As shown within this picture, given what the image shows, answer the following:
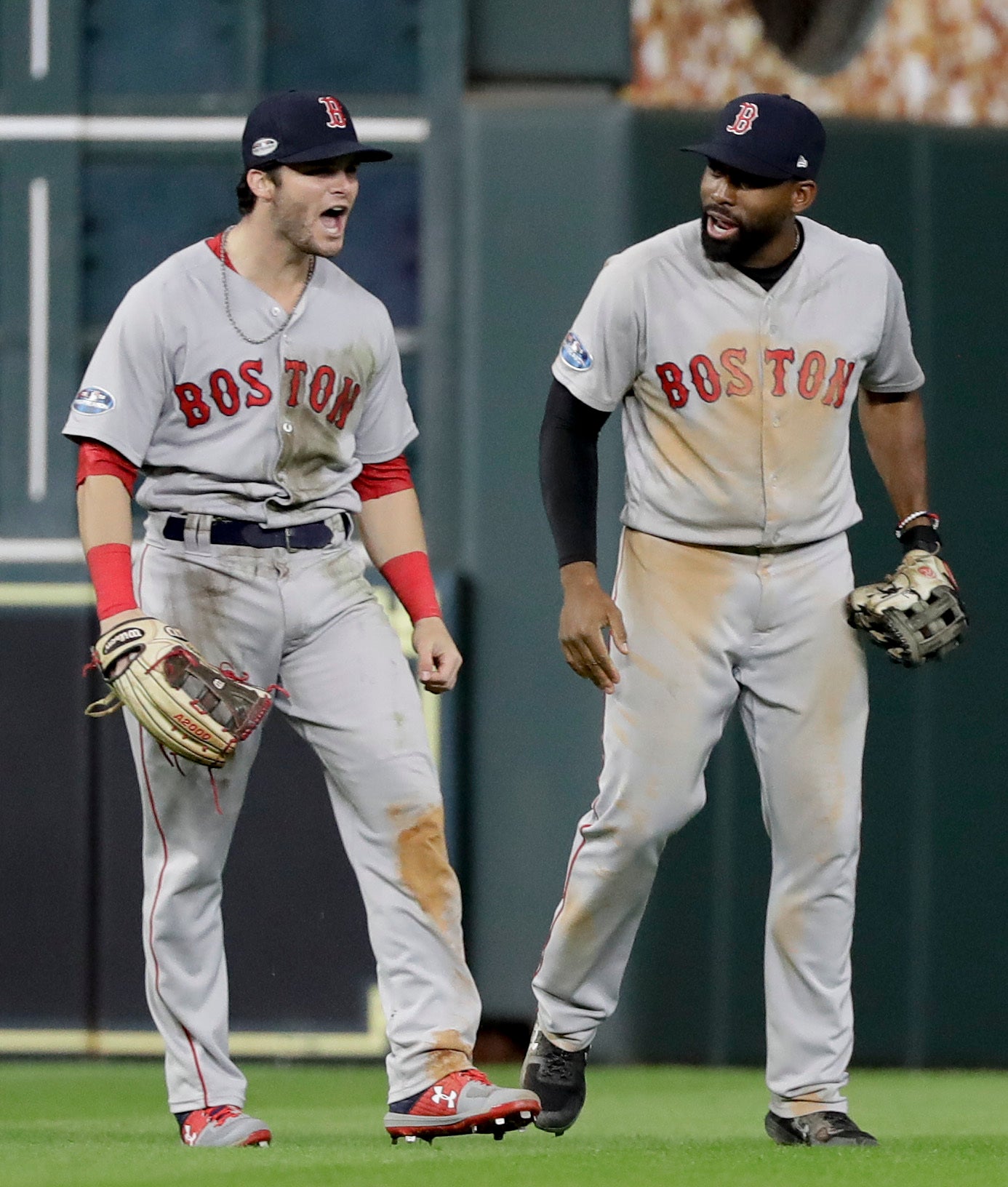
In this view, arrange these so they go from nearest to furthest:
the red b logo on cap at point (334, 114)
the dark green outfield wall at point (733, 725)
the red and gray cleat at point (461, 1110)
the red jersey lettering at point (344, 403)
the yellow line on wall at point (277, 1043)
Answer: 1. the red and gray cleat at point (461, 1110)
2. the red b logo on cap at point (334, 114)
3. the red jersey lettering at point (344, 403)
4. the dark green outfield wall at point (733, 725)
5. the yellow line on wall at point (277, 1043)

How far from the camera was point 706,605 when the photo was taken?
15.5 ft

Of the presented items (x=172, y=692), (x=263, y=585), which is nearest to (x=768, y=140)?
(x=263, y=585)

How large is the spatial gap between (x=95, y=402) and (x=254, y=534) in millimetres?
410

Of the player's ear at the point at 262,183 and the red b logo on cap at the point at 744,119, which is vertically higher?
the red b logo on cap at the point at 744,119

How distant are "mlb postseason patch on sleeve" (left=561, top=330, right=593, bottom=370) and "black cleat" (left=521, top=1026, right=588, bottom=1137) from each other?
142cm

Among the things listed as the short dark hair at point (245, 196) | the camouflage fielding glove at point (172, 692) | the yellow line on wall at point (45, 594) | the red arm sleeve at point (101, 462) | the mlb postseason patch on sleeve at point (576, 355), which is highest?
the short dark hair at point (245, 196)

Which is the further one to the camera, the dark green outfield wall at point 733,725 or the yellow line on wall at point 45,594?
the yellow line on wall at point 45,594

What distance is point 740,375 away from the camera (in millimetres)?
4676

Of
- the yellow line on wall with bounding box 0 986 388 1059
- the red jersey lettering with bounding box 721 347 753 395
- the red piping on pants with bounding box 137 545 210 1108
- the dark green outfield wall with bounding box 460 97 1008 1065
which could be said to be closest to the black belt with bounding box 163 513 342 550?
the red piping on pants with bounding box 137 545 210 1108

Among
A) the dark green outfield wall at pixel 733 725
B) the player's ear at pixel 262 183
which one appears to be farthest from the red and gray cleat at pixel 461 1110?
the dark green outfield wall at pixel 733 725

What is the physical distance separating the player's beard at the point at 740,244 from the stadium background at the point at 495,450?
2512 mm

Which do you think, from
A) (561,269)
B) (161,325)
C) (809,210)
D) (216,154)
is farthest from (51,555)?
(161,325)

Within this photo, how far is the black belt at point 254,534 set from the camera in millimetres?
4578

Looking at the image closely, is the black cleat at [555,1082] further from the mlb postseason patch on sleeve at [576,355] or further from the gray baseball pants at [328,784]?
the mlb postseason patch on sleeve at [576,355]
